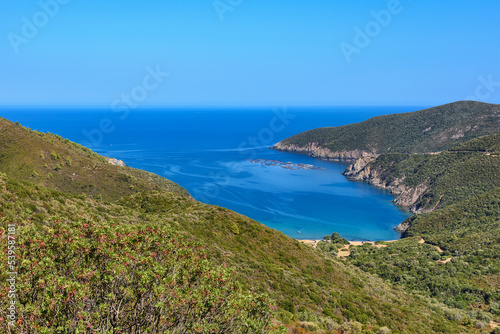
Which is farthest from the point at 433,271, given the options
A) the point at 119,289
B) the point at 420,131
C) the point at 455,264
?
the point at 420,131

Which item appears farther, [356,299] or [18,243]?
[356,299]

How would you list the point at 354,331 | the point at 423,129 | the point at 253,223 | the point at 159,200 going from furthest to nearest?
1. the point at 423,129
2. the point at 159,200
3. the point at 253,223
4. the point at 354,331

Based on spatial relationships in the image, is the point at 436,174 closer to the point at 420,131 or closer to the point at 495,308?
the point at 420,131

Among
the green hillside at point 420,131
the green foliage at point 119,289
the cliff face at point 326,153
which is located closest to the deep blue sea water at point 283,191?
the cliff face at point 326,153

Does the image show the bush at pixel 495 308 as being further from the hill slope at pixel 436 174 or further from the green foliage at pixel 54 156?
the hill slope at pixel 436 174

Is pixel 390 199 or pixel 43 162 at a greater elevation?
pixel 43 162

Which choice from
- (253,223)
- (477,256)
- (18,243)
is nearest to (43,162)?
(253,223)

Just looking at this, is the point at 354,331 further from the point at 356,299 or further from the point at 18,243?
the point at 18,243
